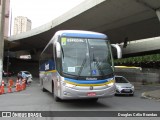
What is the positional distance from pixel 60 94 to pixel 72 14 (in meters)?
20.7

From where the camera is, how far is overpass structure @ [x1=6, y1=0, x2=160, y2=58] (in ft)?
85.9

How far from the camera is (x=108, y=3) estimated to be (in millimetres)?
26141

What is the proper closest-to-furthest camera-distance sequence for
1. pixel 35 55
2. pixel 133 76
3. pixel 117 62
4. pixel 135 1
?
pixel 135 1, pixel 133 76, pixel 117 62, pixel 35 55

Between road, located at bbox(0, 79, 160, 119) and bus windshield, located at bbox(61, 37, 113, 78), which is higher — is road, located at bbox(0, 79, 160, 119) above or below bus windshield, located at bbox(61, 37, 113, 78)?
below

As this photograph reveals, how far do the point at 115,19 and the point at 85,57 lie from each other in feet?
64.4

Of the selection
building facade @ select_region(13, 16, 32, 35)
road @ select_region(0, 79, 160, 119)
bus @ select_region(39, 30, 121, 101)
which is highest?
building facade @ select_region(13, 16, 32, 35)

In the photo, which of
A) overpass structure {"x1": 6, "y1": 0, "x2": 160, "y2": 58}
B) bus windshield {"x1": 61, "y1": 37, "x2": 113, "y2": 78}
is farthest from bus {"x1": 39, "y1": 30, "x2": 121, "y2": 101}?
overpass structure {"x1": 6, "y1": 0, "x2": 160, "y2": 58}

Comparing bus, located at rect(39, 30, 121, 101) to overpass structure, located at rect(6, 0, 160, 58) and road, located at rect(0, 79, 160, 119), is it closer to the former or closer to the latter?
road, located at rect(0, 79, 160, 119)

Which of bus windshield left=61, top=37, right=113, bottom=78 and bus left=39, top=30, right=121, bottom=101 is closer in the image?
bus left=39, top=30, right=121, bottom=101

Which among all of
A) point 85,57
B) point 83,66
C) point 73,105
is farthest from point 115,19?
point 83,66

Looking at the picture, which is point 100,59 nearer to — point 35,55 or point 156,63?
point 156,63

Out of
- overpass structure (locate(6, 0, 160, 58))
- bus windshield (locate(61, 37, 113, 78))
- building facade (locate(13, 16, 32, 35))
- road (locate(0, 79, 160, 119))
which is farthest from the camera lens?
building facade (locate(13, 16, 32, 35))

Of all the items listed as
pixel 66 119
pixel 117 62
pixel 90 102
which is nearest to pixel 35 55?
pixel 117 62

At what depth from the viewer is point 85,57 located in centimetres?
1337
